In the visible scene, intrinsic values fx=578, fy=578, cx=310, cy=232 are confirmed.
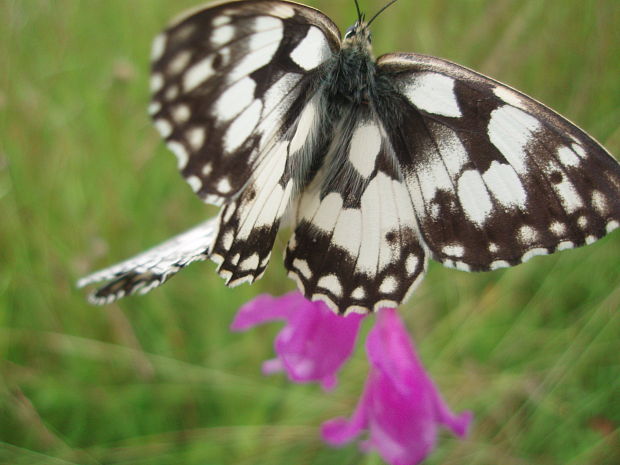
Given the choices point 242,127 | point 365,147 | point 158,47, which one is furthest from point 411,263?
point 158,47

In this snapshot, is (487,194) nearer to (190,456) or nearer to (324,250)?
(324,250)

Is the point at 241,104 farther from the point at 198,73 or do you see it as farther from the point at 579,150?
the point at 579,150

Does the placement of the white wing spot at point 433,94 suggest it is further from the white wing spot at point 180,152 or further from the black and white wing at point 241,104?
the white wing spot at point 180,152

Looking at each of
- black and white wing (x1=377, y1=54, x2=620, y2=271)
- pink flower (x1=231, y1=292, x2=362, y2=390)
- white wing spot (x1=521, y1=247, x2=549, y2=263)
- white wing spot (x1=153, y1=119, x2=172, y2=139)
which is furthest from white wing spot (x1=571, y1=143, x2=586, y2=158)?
white wing spot (x1=153, y1=119, x2=172, y2=139)

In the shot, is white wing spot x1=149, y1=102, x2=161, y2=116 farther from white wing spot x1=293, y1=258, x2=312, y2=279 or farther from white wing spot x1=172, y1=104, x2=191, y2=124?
white wing spot x1=293, y1=258, x2=312, y2=279

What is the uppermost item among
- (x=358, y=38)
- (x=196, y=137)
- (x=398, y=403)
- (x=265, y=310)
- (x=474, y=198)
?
(x=358, y=38)

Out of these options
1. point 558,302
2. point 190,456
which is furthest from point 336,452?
point 558,302

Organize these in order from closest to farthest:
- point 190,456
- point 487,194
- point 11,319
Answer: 1. point 487,194
2. point 190,456
3. point 11,319
